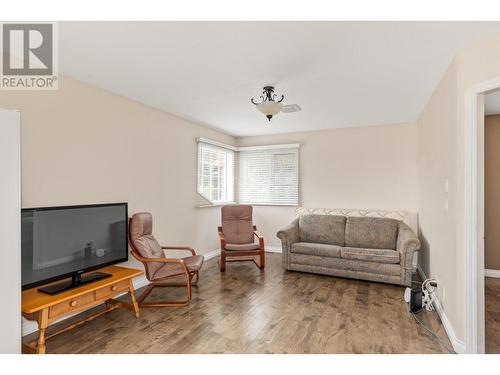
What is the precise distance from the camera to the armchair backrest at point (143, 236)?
3008 mm

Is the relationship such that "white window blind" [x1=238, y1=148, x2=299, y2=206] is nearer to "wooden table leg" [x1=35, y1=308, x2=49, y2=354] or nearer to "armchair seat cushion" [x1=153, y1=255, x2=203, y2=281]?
"armchair seat cushion" [x1=153, y1=255, x2=203, y2=281]

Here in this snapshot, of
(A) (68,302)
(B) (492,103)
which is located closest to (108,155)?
(A) (68,302)

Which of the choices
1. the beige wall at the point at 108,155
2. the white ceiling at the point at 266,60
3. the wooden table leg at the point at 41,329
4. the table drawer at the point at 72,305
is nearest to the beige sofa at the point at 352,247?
the beige wall at the point at 108,155

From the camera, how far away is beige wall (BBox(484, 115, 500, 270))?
374 cm

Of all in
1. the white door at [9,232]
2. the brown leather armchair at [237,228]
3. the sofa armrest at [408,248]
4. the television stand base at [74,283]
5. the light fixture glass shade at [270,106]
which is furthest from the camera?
the brown leather armchair at [237,228]

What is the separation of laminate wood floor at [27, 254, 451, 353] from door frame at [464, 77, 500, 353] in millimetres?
327

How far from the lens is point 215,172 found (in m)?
5.16

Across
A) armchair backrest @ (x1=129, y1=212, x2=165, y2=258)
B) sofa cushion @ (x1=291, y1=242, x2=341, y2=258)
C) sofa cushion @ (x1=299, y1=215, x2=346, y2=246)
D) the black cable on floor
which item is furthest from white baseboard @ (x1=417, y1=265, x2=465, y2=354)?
armchair backrest @ (x1=129, y1=212, x2=165, y2=258)

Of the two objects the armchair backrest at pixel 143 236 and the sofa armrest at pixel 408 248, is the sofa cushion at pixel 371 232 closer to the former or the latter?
the sofa armrest at pixel 408 248

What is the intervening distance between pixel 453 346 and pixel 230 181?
14.1 ft

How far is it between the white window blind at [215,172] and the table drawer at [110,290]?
7.26ft

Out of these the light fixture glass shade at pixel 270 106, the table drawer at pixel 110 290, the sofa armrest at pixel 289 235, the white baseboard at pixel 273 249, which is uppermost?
the light fixture glass shade at pixel 270 106

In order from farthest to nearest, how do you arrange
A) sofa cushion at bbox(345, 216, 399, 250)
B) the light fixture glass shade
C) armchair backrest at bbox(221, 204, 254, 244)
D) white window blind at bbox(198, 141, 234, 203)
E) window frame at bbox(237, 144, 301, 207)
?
window frame at bbox(237, 144, 301, 207)
white window blind at bbox(198, 141, 234, 203)
armchair backrest at bbox(221, 204, 254, 244)
sofa cushion at bbox(345, 216, 399, 250)
the light fixture glass shade
